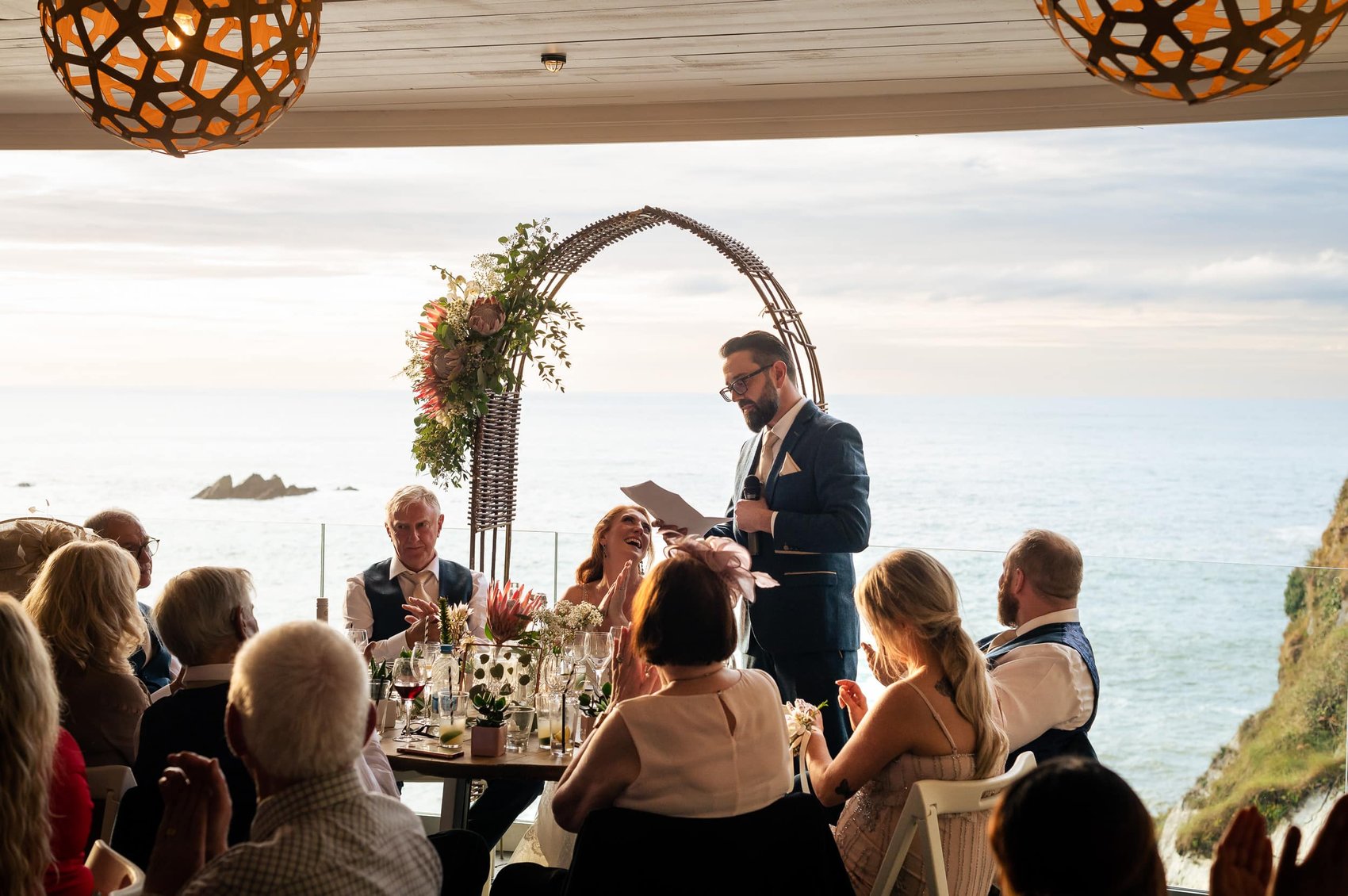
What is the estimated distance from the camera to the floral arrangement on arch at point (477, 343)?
4.43 meters

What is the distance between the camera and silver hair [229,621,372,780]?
1.73 m

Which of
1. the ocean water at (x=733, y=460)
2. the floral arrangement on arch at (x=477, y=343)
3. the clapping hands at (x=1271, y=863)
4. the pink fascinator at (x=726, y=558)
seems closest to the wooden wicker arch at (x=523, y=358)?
the floral arrangement on arch at (x=477, y=343)

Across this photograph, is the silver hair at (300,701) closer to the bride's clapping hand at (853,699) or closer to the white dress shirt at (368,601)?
the bride's clapping hand at (853,699)

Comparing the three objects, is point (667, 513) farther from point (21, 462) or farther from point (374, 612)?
point (21, 462)

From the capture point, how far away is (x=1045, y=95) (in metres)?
4.20

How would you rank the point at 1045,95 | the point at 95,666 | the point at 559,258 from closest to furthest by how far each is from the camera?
the point at 95,666 < the point at 1045,95 < the point at 559,258

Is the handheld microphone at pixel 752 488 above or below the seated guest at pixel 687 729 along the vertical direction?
above

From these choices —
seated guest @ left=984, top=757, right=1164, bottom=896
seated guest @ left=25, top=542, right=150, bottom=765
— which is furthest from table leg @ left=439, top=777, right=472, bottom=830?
seated guest @ left=984, top=757, right=1164, bottom=896

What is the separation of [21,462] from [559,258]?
27.7 m

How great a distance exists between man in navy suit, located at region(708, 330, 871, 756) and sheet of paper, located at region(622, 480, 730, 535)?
0.54 ft

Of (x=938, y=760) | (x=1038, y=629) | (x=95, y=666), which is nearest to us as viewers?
(x=938, y=760)

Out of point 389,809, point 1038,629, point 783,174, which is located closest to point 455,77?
point 1038,629

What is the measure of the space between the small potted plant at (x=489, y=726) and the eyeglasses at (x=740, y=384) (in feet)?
4.69

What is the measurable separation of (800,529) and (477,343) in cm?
142
